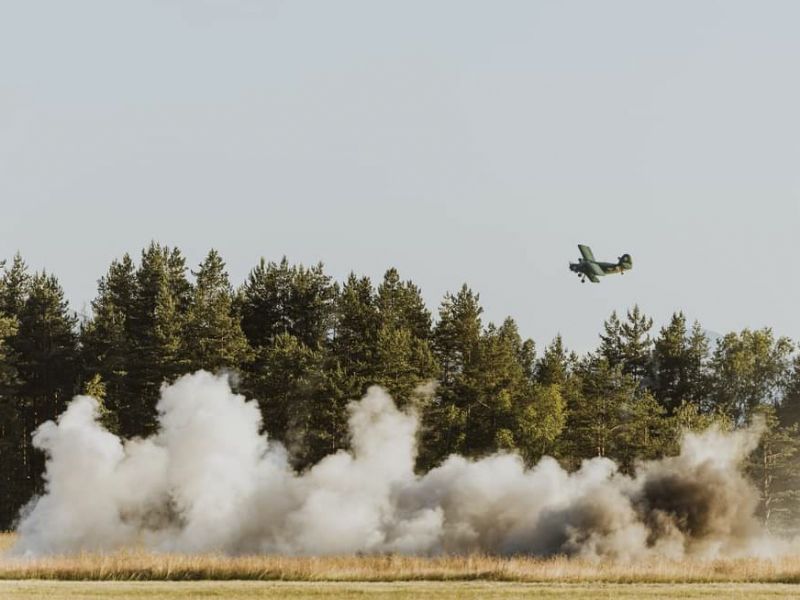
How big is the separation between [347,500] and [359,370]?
68.2ft

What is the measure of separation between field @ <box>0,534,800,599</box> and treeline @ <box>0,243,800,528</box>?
98.1ft

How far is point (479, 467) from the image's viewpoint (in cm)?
6812

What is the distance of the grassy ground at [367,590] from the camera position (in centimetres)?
4541

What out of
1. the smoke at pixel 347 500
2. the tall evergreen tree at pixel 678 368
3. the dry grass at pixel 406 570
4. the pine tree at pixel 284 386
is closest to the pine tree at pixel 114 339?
the pine tree at pixel 284 386

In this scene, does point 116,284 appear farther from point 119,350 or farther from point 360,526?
point 360,526

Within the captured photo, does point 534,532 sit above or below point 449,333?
below

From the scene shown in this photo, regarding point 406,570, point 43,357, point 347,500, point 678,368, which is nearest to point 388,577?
point 406,570

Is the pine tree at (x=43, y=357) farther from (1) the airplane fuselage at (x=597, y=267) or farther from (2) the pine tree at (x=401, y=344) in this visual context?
(1) the airplane fuselage at (x=597, y=267)

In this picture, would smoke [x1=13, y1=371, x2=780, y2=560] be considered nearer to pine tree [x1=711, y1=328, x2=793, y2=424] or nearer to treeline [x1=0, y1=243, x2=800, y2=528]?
treeline [x1=0, y1=243, x2=800, y2=528]

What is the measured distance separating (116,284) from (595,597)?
227 ft

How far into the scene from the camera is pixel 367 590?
47.4 meters

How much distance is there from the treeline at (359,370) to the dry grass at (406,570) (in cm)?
3021

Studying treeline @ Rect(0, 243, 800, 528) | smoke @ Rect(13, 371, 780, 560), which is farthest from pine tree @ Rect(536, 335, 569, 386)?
smoke @ Rect(13, 371, 780, 560)

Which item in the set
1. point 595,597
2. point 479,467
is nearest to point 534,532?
point 479,467
